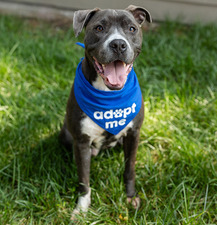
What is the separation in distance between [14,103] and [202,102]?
7.14 ft

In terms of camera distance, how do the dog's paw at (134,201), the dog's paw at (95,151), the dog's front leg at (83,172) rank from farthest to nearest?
the dog's paw at (95,151) → the dog's paw at (134,201) → the dog's front leg at (83,172)

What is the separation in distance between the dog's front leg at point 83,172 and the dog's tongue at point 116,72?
613 mm

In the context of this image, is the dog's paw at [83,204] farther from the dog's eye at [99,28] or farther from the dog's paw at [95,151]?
the dog's eye at [99,28]

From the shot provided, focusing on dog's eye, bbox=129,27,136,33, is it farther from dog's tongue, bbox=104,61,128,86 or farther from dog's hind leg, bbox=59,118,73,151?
dog's hind leg, bbox=59,118,73,151

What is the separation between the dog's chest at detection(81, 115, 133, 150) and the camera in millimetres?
2510

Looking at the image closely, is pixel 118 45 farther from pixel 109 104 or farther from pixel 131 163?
pixel 131 163

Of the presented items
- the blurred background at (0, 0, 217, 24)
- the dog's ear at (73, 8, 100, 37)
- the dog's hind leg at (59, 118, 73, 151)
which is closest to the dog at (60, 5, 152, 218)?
the dog's ear at (73, 8, 100, 37)

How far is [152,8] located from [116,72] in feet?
11.3

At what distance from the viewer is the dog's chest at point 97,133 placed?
251cm

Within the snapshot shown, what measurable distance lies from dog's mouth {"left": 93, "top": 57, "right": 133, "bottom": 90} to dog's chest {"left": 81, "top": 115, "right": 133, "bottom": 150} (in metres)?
0.39

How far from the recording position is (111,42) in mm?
2189

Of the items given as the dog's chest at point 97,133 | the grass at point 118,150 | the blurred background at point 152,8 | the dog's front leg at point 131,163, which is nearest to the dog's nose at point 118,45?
the dog's chest at point 97,133

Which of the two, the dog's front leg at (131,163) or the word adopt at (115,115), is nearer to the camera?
the word adopt at (115,115)

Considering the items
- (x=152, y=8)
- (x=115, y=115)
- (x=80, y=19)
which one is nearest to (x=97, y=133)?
(x=115, y=115)
